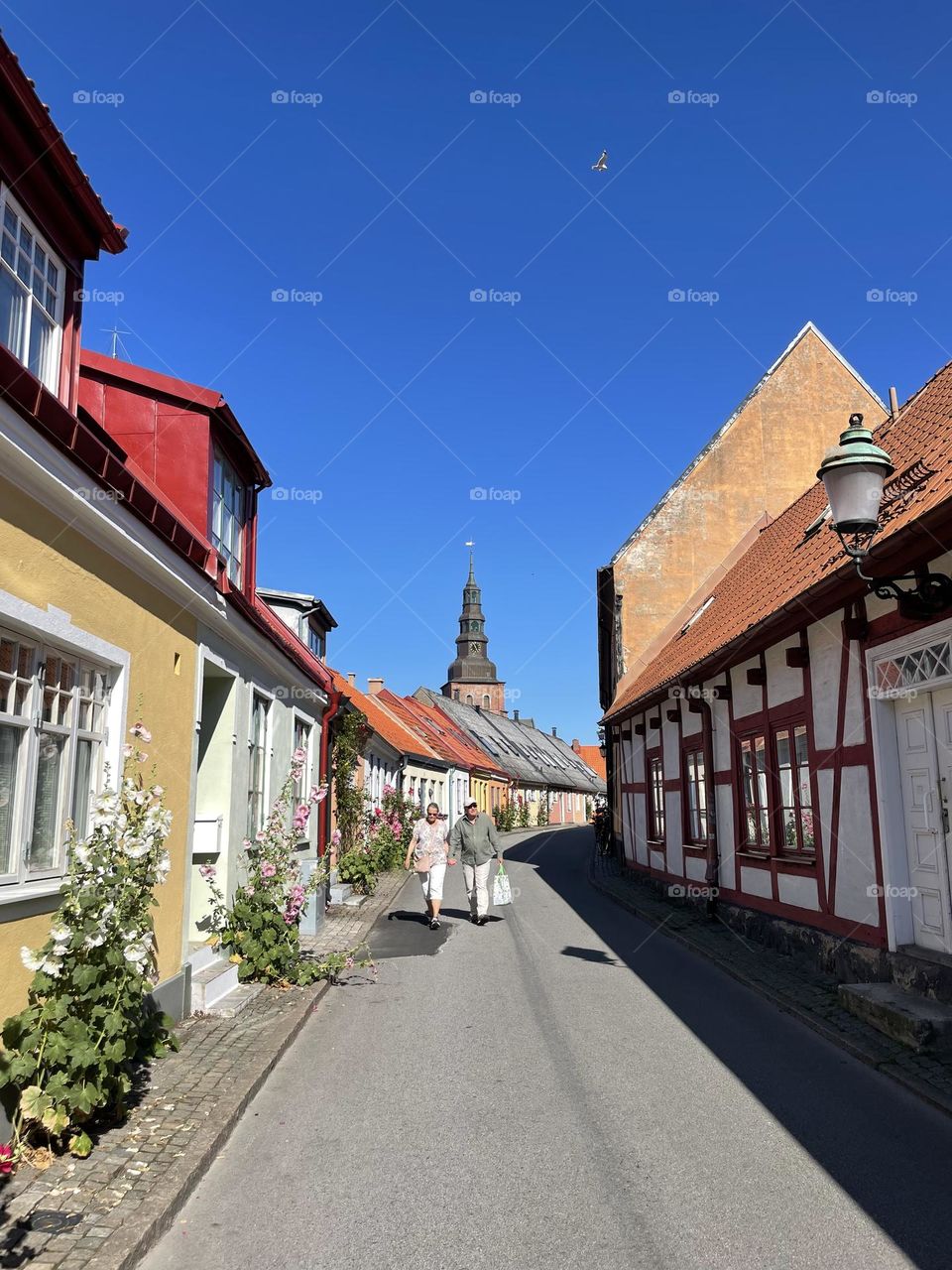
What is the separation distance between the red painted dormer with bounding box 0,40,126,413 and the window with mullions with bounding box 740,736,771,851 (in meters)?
8.26

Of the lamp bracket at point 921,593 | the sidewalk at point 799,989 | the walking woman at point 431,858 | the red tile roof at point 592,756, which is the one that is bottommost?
the sidewalk at point 799,989

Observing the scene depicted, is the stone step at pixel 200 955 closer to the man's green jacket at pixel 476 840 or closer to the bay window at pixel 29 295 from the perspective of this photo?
the bay window at pixel 29 295

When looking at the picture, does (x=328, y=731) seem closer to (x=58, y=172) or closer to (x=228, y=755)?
(x=228, y=755)

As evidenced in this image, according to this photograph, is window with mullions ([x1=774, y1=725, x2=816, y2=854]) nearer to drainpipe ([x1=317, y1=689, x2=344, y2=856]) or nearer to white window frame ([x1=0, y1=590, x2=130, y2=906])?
white window frame ([x1=0, y1=590, x2=130, y2=906])

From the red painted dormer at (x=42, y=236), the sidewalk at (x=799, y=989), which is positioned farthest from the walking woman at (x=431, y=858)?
the red painted dormer at (x=42, y=236)

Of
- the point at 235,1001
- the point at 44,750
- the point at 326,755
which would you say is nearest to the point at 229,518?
the point at 235,1001

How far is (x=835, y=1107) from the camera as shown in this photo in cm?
522

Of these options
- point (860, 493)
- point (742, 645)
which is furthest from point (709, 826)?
point (860, 493)

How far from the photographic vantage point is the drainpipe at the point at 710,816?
12719mm

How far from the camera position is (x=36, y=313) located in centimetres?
561

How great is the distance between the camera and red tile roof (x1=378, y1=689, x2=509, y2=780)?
3753 centimetres

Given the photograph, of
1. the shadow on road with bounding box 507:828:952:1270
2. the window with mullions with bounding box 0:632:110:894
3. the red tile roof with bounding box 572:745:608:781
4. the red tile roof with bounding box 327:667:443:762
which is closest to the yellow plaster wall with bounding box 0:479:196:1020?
the window with mullions with bounding box 0:632:110:894

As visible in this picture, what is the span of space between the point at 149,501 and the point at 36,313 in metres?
1.22

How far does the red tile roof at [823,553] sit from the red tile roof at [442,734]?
20494mm
